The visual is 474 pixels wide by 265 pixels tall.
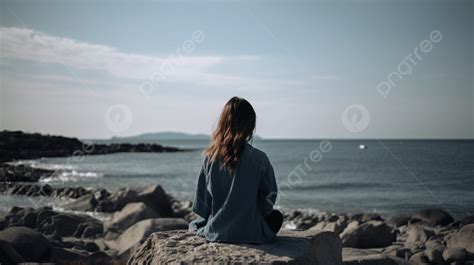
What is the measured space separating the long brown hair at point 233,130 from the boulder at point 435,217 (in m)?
14.0

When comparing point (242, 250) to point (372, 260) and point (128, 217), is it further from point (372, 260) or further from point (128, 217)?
point (128, 217)

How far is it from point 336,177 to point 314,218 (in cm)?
1923

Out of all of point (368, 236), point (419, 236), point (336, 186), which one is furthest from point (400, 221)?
point (336, 186)

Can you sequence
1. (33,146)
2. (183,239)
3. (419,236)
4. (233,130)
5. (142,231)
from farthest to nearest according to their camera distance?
(33,146)
(419,236)
(142,231)
(183,239)
(233,130)

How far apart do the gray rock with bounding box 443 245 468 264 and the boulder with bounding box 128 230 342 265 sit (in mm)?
4750

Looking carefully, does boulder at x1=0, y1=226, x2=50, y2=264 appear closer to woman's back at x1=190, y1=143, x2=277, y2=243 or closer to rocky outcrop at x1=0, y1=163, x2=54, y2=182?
woman's back at x1=190, y1=143, x2=277, y2=243

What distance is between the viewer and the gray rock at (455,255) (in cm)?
916

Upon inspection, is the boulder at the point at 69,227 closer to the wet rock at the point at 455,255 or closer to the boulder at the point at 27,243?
the boulder at the point at 27,243

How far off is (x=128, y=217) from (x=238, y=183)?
9.12 metres

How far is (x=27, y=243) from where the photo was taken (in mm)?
8727

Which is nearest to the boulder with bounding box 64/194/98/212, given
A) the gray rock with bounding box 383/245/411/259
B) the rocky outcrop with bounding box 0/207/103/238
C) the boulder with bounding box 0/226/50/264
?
the rocky outcrop with bounding box 0/207/103/238

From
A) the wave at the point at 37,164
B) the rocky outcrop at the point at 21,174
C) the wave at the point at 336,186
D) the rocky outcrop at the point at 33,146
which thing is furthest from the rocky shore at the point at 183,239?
the wave at the point at 336,186

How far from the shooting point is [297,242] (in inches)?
202

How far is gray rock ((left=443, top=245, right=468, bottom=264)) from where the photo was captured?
916cm
